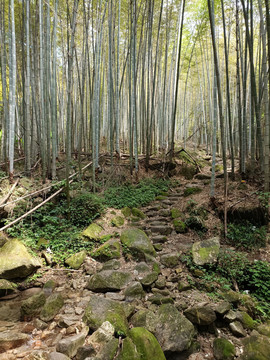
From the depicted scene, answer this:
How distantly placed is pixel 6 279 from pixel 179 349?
2052 mm

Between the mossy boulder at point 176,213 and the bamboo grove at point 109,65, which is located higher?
the bamboo grove at point 109,65

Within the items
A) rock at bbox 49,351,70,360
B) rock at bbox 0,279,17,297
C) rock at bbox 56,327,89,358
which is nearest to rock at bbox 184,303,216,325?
rock at bbox 56,327,89,358

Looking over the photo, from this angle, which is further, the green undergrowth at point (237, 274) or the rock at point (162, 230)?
the rock at point (162, 230)

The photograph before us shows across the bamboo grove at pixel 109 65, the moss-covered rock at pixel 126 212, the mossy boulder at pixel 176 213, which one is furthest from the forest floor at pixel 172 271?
the bamboo grove at pixel 109 65

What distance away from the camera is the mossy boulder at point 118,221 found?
3.79 meters

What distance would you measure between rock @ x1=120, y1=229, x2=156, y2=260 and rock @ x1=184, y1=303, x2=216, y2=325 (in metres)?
1.10

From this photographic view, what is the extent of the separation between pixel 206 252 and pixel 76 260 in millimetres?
1856

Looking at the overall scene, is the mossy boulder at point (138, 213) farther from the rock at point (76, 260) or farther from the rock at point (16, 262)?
the rock at point (16, 262)

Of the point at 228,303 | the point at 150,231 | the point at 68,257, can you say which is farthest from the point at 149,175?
the point at 228,303

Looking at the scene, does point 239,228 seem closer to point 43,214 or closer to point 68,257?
point 68,257

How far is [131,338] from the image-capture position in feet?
5.24

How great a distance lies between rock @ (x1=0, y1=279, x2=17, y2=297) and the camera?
2184mm

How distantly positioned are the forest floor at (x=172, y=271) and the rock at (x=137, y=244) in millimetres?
119

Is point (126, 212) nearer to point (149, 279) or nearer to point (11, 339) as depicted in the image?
point (149, 279)
